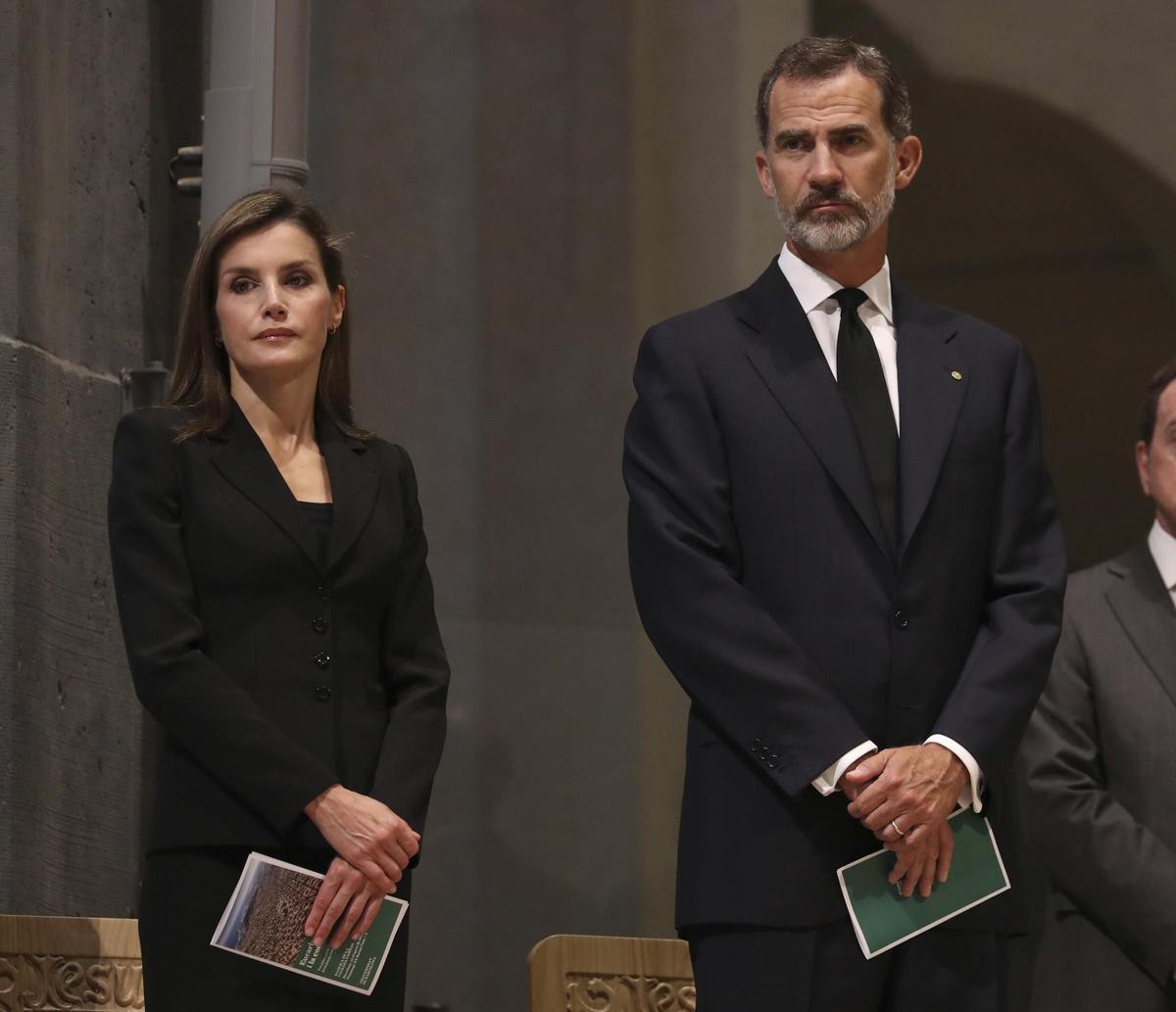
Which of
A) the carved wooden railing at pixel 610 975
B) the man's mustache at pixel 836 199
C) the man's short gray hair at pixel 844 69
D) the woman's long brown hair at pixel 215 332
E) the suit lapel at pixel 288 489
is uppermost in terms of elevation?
the man's short gray hair at pixel 844 69

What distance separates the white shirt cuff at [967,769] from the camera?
8.06 ft

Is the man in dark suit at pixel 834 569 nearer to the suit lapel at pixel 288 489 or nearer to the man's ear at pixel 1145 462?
the suit lapel at pixel 288 489

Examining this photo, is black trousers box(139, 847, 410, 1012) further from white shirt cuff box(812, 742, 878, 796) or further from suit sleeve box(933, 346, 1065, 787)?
suit sleeve box(933, 346, 1065, 787)

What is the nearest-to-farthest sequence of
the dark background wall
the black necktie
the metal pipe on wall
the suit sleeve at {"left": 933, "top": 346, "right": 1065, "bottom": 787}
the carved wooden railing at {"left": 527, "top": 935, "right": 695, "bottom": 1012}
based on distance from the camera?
the suit sleeve at {"left": 933, "top": 346, "right": 1065, "bottom": 787} → the black necktie → the carved wooden railing at {"left": 527, "top": 935, "right": 695, "bottom": 1012} → the metal pipe on wall → the dark background wall

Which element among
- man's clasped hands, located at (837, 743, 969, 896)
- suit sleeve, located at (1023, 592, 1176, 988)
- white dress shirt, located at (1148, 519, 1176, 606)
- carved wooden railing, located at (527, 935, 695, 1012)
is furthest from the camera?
white dress shirt, located at (1148, 519, 1176, 606)

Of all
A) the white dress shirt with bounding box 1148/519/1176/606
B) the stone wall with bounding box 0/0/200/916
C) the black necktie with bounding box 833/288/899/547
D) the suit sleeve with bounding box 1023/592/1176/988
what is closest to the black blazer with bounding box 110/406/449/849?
the black necktie with bounding box 833/288/899/547

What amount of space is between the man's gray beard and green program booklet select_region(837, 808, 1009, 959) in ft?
2.80

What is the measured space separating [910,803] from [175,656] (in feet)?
3.49

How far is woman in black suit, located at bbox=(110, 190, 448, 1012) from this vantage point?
259 cm

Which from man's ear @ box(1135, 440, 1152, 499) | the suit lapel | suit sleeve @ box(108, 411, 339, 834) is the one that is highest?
man's ear @ box(1135, 440, 1152, 499)

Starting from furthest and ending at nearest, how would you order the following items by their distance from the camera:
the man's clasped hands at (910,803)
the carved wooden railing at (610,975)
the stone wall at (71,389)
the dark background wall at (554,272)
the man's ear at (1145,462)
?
the dark background wall at (554,272) < the stone wall at (71,389) < the man's ear at (1145,462) < the carved wooden railing at (610,975) < the man's clasped hands at (910,803)

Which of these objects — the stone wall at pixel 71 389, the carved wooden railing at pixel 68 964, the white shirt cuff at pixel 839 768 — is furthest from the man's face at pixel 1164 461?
the stone wall at pixel 71 389

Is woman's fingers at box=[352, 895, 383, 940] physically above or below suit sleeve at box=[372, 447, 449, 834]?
below

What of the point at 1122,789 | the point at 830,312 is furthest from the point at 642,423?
the point at 1122,789
